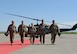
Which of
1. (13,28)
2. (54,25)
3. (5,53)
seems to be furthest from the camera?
(54,25)

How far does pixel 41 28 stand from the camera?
2255 centimetres

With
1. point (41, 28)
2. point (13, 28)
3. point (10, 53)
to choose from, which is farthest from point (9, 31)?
point (10, 53)

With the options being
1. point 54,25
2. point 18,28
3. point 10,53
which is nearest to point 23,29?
point 18,28

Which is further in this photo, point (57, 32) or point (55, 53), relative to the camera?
point (57, 32)

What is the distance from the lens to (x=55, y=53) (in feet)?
45.3

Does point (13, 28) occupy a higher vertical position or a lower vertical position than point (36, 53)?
higher

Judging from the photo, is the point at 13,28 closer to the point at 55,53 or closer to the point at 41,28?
the point at 41,28

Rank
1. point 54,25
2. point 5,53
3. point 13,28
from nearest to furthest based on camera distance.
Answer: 1. point 5,53
2. point 13,28
3. point 54,25

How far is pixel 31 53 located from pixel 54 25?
888 cm

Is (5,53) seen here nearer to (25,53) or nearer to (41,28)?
(25,53)

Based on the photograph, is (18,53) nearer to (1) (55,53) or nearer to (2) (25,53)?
(2) (25,53)

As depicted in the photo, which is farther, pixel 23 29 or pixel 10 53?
pixel 23 29

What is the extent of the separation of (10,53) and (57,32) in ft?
30.1

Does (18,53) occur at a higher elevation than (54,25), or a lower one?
lower
